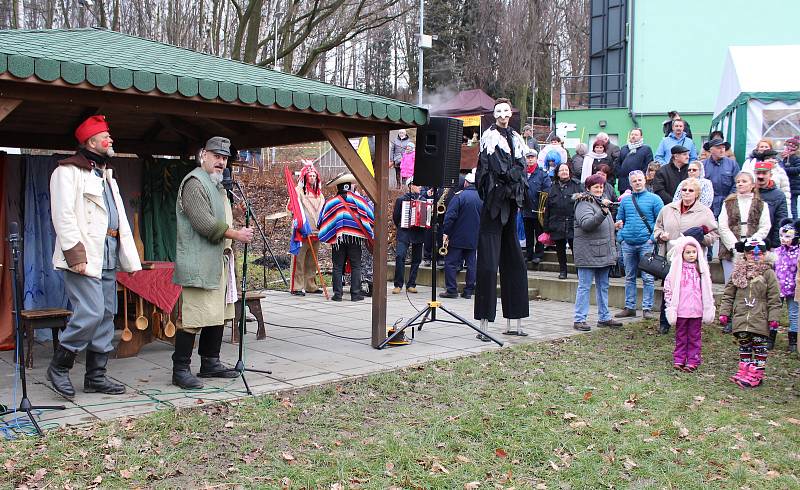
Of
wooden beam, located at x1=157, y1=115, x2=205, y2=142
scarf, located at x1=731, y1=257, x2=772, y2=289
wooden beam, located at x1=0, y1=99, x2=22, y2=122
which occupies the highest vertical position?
wooden beam, located at x1=157, y1=115, x2=205, y2=142

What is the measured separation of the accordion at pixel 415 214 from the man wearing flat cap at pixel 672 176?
340cm

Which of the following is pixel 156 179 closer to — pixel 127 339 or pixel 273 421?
pixel 127 339

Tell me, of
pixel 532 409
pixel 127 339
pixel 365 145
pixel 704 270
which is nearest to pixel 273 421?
pixel 532 409

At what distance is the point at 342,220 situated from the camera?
11164 millimetres

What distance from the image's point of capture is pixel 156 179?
29.6ft

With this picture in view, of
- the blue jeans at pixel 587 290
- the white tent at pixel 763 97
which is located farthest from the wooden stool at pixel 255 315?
the white tent at pixel 763 97

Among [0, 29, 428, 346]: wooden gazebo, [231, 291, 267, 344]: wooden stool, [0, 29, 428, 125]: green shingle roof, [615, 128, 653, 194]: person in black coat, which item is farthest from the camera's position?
[615, 128, 653, 194]: person in black coat

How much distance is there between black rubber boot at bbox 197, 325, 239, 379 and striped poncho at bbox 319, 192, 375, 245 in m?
4.67

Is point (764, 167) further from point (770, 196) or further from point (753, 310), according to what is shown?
point (753, 310)

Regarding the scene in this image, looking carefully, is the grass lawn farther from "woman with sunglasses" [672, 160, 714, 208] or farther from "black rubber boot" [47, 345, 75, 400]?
"woman with sunglasses" [672, 160, 714, 208]

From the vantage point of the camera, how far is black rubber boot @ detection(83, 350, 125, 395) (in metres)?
6.05

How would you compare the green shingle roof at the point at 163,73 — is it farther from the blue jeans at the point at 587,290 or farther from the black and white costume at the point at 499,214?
the blue jeans at the point at 587,290

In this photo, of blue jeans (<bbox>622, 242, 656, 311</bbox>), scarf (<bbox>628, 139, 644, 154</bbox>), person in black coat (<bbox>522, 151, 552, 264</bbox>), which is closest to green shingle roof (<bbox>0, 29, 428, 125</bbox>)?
blue jeans (<bbox>622, 242, 656, 311</bbox>)

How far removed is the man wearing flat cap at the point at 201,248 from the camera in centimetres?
606
